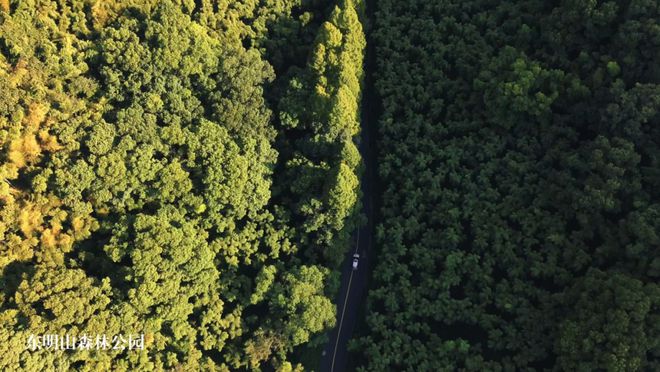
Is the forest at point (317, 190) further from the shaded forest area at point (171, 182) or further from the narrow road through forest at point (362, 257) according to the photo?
the narrow road through forest at point (362, 257)

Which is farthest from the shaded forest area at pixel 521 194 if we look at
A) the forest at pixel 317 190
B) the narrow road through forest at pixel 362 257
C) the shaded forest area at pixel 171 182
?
the shaded forest area at pixel 171 182

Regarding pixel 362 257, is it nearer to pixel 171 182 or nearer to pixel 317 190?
pixel 317 190

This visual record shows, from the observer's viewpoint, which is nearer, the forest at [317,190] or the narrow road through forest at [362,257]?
the forest at [317,190]

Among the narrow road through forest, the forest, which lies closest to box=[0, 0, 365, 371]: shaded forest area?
the forest

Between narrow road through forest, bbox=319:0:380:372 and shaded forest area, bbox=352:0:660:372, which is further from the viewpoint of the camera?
narrow road through forest, bbox=319:0:380:372

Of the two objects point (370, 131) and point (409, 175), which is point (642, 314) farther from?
point (370, 131)

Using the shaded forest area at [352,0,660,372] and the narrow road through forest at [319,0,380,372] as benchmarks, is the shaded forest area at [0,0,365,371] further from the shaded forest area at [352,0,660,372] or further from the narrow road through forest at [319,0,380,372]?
the shaded forest area at [352,0,660,372]

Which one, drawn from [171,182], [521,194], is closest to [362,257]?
[521,194]
